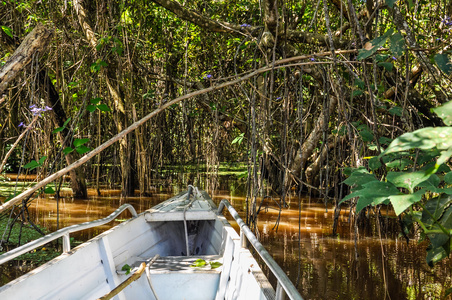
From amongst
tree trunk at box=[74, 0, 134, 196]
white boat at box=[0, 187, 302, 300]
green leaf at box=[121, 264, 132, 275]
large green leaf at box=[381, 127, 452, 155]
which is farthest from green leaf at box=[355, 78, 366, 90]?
tree trunk at box=[74, 0, 134, 196]

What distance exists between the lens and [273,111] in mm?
5699

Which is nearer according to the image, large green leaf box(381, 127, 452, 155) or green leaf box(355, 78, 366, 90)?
large green leaf box(381, 127, 452, 155)

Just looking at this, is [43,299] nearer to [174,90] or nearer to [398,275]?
[398,275]

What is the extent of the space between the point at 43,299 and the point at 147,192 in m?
6.47

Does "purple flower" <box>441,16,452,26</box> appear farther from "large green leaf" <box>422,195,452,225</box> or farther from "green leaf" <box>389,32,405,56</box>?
"large green leaf" <box>422,195,452,225</box>

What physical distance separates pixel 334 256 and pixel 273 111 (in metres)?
1.97

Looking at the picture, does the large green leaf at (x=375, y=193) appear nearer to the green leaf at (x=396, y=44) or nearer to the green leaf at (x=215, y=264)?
the green leaf at (x=396, y=44)

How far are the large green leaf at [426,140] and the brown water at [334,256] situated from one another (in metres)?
1.03

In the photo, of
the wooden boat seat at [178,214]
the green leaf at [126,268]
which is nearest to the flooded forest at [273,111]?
the wooden boat seat at [178,214]

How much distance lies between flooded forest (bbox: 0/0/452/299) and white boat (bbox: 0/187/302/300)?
448 mm

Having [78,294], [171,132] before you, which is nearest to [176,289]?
[78,294]

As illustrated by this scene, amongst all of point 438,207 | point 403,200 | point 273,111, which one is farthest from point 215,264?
point 273,111

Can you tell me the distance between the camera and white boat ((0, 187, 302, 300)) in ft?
6.64

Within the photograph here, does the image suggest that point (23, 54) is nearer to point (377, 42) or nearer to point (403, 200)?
point (377, 42)
